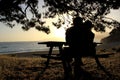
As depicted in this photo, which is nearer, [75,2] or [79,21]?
[79,21]

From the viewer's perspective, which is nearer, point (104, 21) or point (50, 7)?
point (104, 21)

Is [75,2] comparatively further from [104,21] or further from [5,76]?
[5,76]

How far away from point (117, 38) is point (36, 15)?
321 ft

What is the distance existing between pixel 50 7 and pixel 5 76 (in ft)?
14.5

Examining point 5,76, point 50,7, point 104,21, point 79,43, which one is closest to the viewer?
point 79,43

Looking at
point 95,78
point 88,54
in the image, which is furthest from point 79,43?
point 95,78

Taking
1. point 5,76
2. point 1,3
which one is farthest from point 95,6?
point 5,76

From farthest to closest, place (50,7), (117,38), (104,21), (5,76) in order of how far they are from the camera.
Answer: (117,38), (50,7), (104,21), (5,76)

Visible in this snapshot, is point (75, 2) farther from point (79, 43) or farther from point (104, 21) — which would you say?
point (79, 43)

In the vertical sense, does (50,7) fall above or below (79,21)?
above

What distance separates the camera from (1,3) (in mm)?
11633

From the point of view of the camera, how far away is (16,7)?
1279 cm

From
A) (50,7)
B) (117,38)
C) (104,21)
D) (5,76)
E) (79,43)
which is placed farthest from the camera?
(117,38)

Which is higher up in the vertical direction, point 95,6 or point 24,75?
point 95,6
